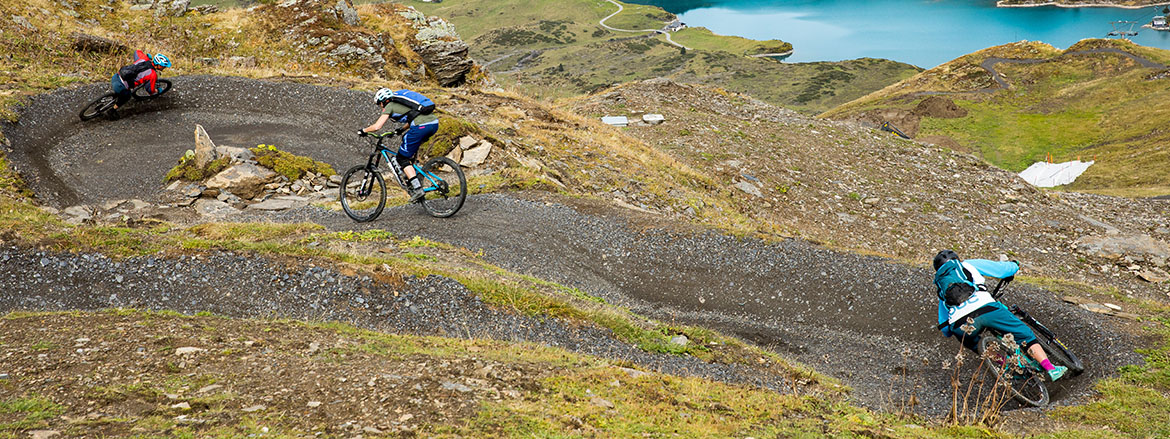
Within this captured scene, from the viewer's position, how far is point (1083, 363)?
368 inches

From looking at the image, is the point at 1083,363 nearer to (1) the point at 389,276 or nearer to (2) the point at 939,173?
(1) the point at 389,276

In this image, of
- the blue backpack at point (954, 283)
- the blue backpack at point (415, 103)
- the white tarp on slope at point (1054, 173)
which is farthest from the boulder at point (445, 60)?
the white tarp on slope at point (1054, 173)

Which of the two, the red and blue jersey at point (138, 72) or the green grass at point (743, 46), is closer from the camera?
the red and blue jersey at point (138, 72)

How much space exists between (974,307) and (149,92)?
23.7m

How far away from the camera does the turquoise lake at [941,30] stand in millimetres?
139950

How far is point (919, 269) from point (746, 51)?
183 metres

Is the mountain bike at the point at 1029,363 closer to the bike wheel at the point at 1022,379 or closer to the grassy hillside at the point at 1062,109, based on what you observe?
the bike wheel at the point at 1022,379

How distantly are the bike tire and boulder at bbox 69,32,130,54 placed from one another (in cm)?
3147

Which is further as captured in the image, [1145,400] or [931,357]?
[931,357]

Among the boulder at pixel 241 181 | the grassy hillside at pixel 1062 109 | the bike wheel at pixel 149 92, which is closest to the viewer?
the boulder at pixel 241 181

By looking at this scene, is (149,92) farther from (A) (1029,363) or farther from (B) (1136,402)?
(B) (1136,402)

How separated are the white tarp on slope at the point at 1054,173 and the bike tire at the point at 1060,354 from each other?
154 ft

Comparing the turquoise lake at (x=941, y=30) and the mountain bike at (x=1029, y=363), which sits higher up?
the mountain bike at (x=1029, y=363)

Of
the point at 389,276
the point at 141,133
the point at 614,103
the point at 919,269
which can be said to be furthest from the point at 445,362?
the point at 614,103
